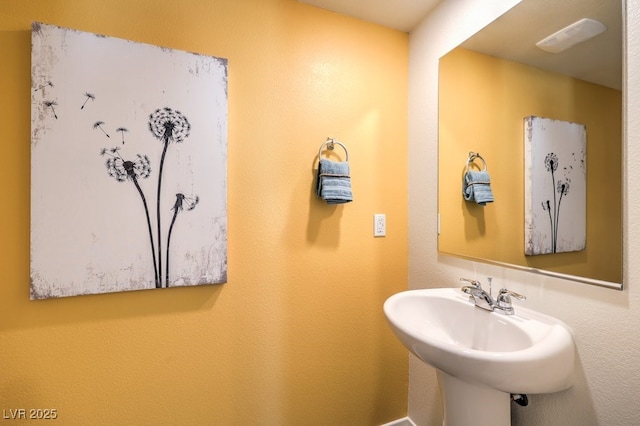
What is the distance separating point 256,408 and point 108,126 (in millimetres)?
1337

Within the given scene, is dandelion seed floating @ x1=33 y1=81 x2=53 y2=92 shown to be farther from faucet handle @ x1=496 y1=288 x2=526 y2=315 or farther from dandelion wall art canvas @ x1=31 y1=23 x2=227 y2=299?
faucet handle @ x1=496 y1=288 x2=526 y2=315

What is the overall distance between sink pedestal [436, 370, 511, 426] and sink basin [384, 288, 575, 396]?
0.15 m

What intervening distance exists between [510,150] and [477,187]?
199 millimetres

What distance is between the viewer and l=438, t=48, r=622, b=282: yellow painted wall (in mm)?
792

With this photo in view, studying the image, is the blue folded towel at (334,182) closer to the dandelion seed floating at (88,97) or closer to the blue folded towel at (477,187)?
the blue folded towel at (477,187)

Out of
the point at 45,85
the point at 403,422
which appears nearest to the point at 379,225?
the point at 403,422

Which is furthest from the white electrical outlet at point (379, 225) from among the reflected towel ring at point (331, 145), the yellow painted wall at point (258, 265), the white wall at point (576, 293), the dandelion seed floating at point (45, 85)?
the dandelion seed floating at point (45, 85)

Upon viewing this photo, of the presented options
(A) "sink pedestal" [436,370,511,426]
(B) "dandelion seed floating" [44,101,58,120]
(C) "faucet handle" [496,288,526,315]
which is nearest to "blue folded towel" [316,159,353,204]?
(C) "faucet handle" [496,288,526,315]

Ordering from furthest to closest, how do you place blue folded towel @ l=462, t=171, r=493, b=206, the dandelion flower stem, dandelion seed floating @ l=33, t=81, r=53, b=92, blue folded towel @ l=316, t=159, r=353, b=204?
1. blue folded towel @ l=316, t=159, r=353, b=204
2. blue folded towel @ l=462, t=171, r=493, b=206
3. the dandelion flower stem
4. dandelion seed floating @ l=33, t=81, r=53, b=92

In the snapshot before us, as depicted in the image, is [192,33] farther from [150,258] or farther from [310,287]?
[310,287]

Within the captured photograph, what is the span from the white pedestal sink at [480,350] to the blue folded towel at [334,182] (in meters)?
0.50

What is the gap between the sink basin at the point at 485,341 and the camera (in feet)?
2.34

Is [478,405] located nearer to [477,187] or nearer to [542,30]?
[477,187]

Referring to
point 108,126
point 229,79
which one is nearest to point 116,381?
point 108,126
